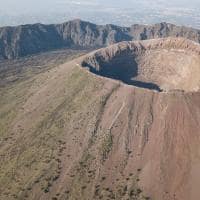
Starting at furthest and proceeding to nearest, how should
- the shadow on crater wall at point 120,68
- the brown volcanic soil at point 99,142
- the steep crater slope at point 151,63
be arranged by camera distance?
the steep crater slope at point 151,63 < the shadow on crater wall at point 120,68 < the brown volcanic soil at point 99,142

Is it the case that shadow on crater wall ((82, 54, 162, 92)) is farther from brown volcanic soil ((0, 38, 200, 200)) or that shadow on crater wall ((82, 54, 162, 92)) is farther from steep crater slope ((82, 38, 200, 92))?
brown volcanic soil ((0, 38, 200, 200))

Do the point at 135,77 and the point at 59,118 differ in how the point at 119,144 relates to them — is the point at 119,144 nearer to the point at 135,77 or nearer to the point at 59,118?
the point at 59,118

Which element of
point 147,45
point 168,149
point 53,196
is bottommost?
point 53,196

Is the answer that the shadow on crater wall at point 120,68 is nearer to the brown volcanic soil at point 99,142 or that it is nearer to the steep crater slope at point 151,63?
the steep crater slope at point 151,63

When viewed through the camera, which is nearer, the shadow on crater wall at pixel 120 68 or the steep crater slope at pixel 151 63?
the shadow on crater wall at pixel 120 68

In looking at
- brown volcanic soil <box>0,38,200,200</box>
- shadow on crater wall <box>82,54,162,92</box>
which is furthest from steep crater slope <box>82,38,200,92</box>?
brown volcanic soil <box>0,38,200,200</box>

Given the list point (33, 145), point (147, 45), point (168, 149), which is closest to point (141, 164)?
point (168, 149)

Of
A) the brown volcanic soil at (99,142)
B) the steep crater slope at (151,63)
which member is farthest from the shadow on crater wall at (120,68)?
the brown volcanic soil at (99,142)
